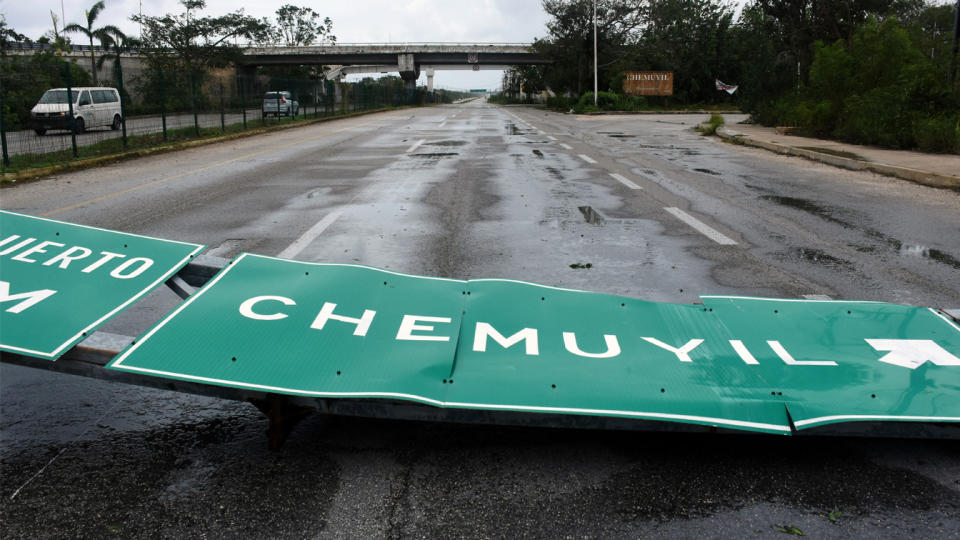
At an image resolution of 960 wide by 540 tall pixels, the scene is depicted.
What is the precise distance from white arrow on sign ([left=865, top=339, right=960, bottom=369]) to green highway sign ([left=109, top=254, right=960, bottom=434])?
Answer: 0.03 feet

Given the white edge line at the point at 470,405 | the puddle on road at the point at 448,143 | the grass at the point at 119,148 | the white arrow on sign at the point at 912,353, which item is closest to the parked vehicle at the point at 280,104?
the grass at the point at 119,148

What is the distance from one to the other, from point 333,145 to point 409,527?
19.0 meters

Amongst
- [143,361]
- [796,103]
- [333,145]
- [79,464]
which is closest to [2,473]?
[79,464]

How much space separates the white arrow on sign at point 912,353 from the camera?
3.29m

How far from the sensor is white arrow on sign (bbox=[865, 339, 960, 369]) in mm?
3285

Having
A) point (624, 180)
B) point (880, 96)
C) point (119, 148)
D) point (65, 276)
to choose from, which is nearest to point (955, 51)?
point (880, 96)

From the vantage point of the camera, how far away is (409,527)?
8.20 ft

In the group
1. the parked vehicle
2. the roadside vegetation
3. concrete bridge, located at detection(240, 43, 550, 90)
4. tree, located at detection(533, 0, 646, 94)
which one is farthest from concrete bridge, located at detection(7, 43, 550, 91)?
the parked vehicle

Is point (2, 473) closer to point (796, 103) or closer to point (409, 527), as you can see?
point (409, 527)

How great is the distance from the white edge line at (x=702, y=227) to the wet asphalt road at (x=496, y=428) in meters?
0.06

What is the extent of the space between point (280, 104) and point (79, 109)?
10.8 metres

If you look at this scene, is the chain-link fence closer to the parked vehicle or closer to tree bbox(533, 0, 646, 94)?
the parked vehicle

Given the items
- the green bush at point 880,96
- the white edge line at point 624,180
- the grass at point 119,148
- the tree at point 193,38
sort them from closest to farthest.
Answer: the white edge line at point 624,180
the grass at point 119,148
the green bush at point 880,96
the tree at point 193,38

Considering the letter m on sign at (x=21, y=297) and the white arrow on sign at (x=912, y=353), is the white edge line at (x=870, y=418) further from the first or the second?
the letter m on sign at (x=21, y=297)
